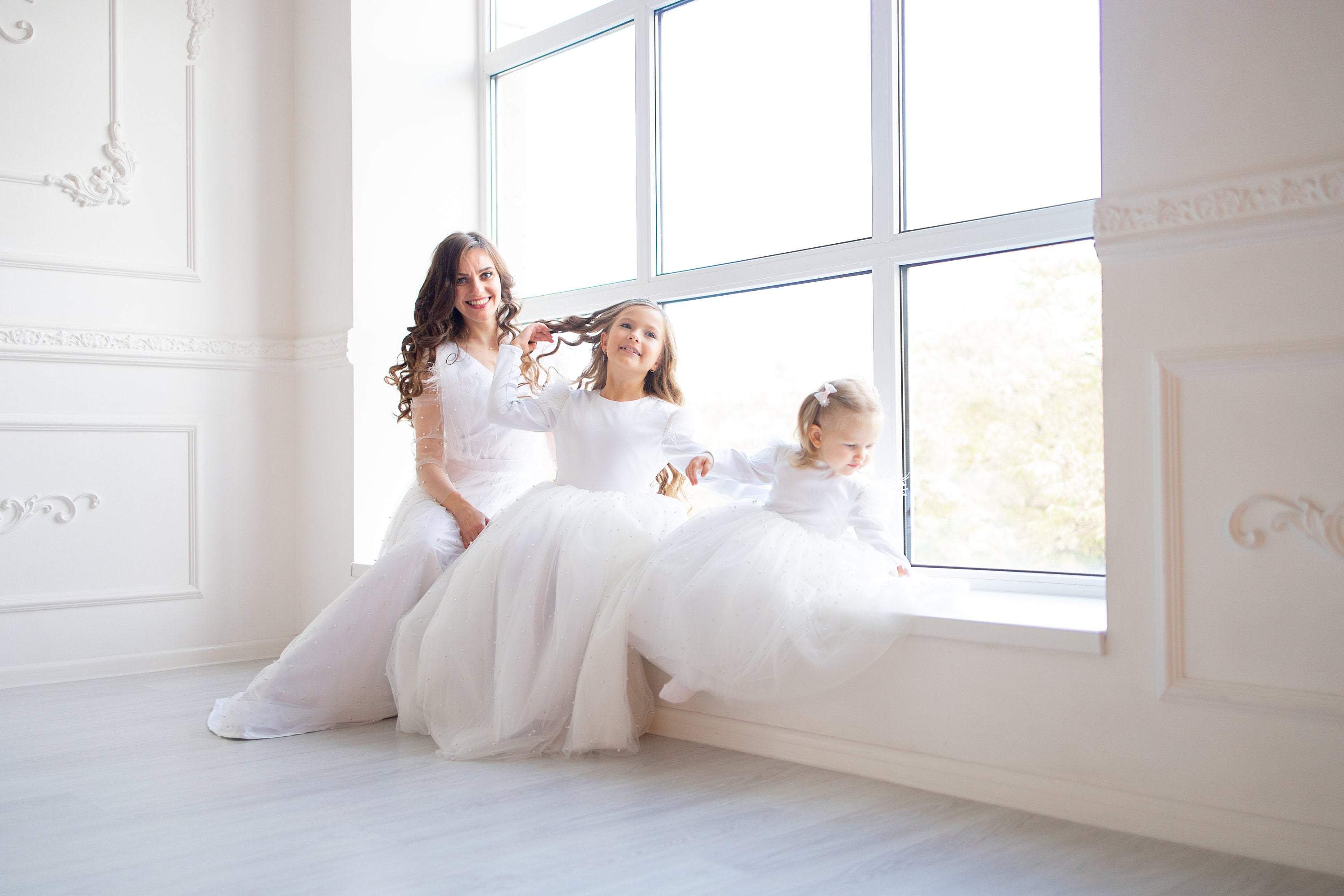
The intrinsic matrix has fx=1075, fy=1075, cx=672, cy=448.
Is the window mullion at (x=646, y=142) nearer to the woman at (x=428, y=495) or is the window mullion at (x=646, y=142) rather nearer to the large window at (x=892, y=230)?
the large window at (x=892, y=230)

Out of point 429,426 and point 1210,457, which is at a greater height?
point 429,426

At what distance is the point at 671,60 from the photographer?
3338 mm

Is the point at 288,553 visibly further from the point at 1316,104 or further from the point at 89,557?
the point at 1316,104

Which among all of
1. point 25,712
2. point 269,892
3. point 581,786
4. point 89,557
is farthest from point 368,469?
point 269,892

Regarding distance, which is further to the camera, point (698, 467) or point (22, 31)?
point (22, 31)

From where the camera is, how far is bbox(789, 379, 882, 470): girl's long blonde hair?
232 centimetres

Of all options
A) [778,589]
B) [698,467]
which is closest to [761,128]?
[698,467]

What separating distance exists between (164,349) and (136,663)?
3.47ft

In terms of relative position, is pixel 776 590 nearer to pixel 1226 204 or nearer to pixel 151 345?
pixel 1226 204

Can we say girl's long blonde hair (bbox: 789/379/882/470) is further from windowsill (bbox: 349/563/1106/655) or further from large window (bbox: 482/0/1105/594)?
windowsill (bbox: 349/563/1106/655)

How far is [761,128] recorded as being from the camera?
304 cm

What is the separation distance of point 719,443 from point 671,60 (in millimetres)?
1209
